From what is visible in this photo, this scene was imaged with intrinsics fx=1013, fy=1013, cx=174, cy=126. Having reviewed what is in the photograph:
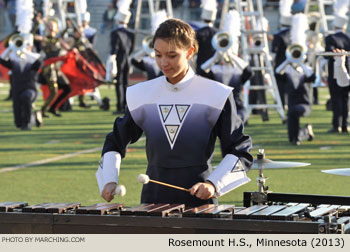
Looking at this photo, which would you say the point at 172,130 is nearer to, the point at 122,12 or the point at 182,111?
the point at 182,111

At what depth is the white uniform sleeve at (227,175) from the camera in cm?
479

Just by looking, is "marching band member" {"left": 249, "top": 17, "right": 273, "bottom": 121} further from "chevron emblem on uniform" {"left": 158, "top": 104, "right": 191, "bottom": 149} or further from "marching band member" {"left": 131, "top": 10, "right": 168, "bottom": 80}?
"chevron emblem on uniform" {"left": 158, "top": 104, "right": 191, "bottom": 149}

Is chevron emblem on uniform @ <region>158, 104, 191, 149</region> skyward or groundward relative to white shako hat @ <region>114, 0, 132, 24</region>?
groundward

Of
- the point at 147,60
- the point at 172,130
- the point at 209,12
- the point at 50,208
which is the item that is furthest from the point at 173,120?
the point at 147,60

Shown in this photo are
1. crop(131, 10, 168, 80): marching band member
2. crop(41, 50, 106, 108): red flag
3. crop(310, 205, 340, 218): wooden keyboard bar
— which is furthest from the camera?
crop(41, 50, 106, 108): red flag

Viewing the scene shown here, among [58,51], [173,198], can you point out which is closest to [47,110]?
[58,51]

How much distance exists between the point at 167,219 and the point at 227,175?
0.51 metres

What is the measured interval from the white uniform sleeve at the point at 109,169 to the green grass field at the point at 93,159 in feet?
13.1

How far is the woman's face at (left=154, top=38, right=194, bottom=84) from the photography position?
4755mm

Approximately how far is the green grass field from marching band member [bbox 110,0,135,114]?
1215mm

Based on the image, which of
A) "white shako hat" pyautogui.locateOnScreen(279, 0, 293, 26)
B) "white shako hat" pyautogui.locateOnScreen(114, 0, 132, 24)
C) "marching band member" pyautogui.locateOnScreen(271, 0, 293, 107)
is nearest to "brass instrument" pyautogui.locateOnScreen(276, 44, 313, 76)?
"marching band member" pyautogui.locateOnScreen(271, 0, 293, 107)

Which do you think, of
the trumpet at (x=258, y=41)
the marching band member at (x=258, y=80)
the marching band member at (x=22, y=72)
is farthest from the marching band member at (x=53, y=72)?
the trumpet at (x=258, y=41)

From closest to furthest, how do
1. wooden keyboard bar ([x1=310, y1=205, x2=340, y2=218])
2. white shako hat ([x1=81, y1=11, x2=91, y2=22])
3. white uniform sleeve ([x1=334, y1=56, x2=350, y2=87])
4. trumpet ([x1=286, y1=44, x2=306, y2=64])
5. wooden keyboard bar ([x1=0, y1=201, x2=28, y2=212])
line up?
wooden keyboard bar ([x1=310, y1=205, x2=340, y2=218]) < wooden keyboard bar ([x1=0, y1=201, x2=28, y2=212]) < white uniform sleeve ([x1=334, y1=56, x2=350, y2=87]) < trumpet ([x1=286, y1=44, x2=306, y2=64]) < white shako hat ([x1=81, y1=11, x2=91, y2=22])

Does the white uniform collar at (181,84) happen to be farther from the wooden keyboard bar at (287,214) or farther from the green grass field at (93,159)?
the green grass field at (93,159)
